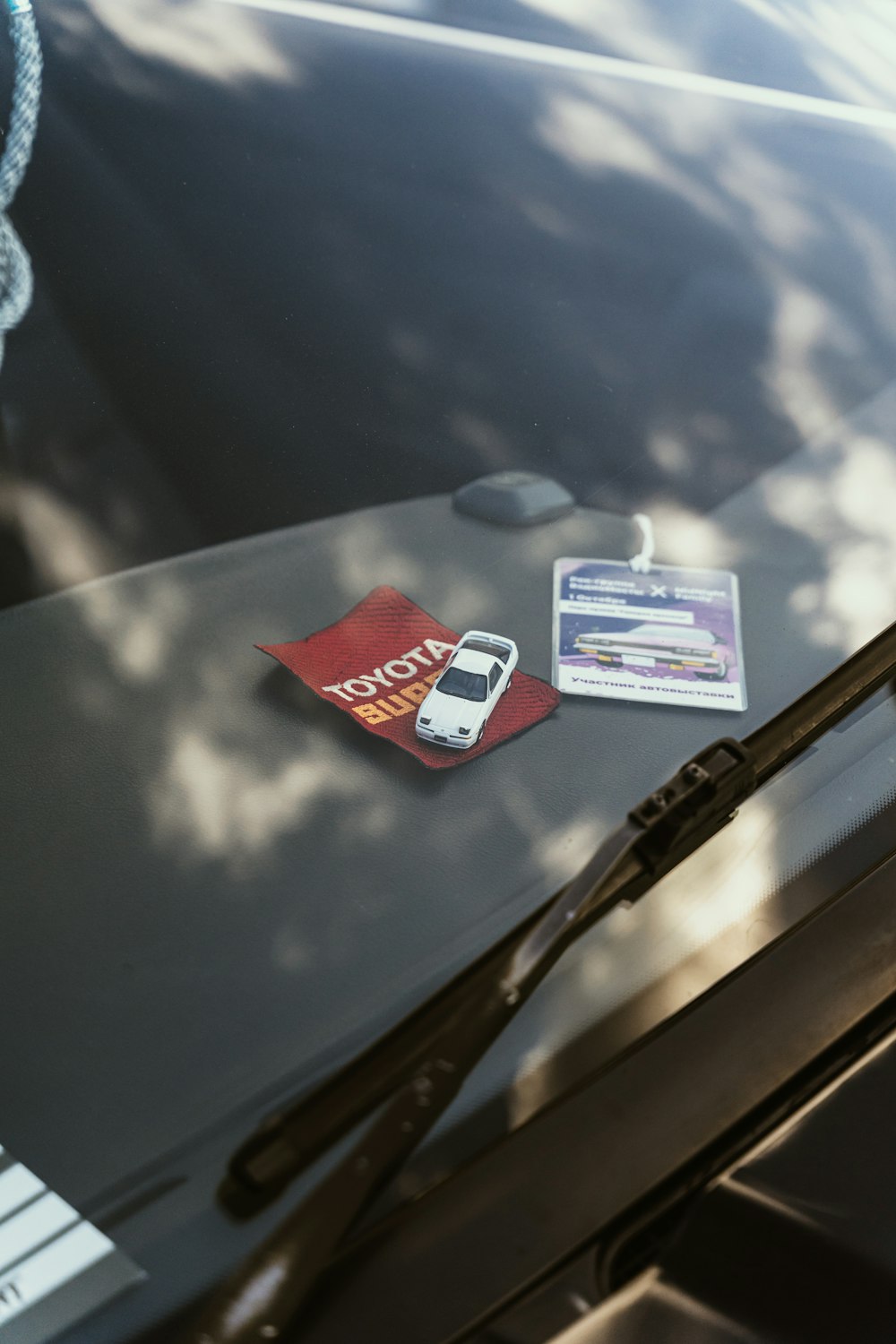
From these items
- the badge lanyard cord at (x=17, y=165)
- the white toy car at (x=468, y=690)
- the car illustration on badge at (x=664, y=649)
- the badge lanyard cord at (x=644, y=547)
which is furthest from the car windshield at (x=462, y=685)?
the badge lanyard cord at (x=17, y=165)

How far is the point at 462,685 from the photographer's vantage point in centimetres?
96

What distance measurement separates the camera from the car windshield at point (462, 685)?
0.95m

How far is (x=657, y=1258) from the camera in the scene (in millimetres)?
715

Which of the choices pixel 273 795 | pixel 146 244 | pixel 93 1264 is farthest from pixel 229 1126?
pixel 146 244

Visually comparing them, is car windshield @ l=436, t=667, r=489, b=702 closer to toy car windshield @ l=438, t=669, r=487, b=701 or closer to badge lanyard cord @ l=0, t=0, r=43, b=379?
toy car windshield @ l=438, t=669, r=487, b=701

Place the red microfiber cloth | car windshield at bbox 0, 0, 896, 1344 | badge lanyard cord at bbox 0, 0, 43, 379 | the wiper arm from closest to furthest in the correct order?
the wiper arm < car windshield at bbox 0, 0, 896, 1344 < the red microfiber cloth < badge lanyard cord at bbox 0, 0, 43, 379

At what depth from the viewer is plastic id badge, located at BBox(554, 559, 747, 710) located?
1.00 m

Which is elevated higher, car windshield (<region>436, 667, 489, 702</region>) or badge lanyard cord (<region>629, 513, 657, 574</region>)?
badge lanyard cord (<region>629, 513, 657, 574</region>)

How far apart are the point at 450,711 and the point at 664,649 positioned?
21 centimetres

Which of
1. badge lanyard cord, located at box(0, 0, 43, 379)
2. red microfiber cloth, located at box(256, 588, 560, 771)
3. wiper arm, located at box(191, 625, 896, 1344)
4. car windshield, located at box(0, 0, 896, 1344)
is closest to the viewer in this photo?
wiper arm, located at box(191, 625, 896, 1344)

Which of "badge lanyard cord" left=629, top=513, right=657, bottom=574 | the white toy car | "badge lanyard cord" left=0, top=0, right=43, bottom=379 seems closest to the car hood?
the white toy car

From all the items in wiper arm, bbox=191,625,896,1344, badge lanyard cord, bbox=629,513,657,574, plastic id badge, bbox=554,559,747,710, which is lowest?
wiper arm, bbox=191,625,896,1344

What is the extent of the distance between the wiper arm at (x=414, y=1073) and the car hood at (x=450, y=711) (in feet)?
0.63

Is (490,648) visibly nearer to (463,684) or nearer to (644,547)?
(463,684)
